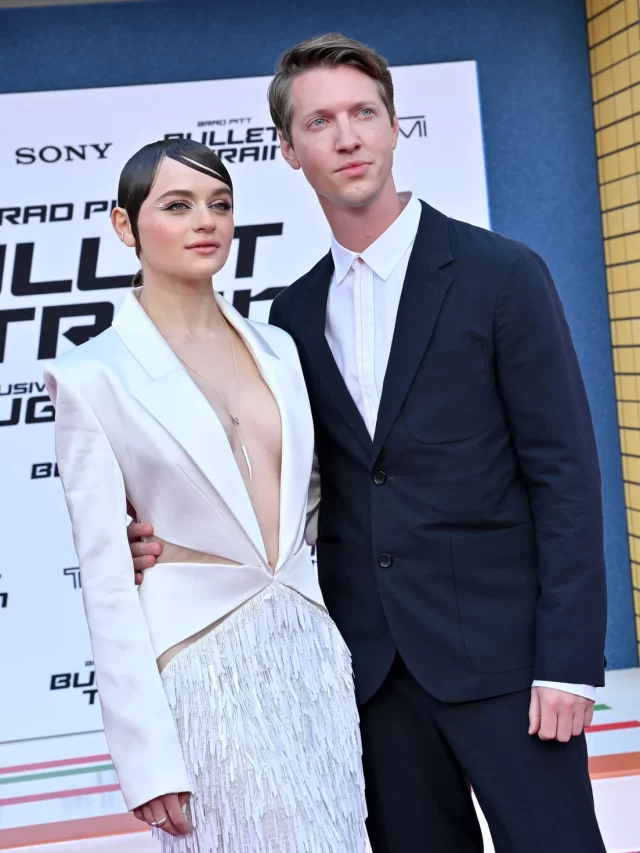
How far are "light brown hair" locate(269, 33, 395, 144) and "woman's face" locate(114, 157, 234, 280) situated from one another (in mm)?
265

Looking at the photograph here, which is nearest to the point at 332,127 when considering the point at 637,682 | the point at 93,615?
the point at 93,615

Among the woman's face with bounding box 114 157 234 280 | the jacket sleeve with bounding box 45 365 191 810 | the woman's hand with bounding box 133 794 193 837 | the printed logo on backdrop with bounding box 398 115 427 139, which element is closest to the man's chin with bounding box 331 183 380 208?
the woman's face with bounding box 114 157 234 280

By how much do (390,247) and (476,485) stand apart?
466 mm

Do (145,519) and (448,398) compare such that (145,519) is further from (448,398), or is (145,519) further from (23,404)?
(23,404)

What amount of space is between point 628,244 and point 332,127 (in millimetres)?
2761

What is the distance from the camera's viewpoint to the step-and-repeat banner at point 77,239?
416cm

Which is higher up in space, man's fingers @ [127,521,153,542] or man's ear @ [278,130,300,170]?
man's ear @ [278,130,300,170]

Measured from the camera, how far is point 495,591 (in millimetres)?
1780

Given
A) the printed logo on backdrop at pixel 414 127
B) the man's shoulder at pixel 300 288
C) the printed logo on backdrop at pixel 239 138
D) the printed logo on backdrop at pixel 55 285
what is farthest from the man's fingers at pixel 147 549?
the printed logo on backdrop at pixel 414 127

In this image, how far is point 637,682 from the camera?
169 inches

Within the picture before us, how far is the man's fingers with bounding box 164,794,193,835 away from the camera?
1.56 meters

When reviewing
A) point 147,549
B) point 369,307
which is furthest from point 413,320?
point 147,549

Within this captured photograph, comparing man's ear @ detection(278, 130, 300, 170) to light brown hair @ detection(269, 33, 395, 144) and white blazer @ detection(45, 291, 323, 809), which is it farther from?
white blazer @ detection(45, 291, 323, 809)

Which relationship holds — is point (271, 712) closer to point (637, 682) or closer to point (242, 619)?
point (242, 619)
